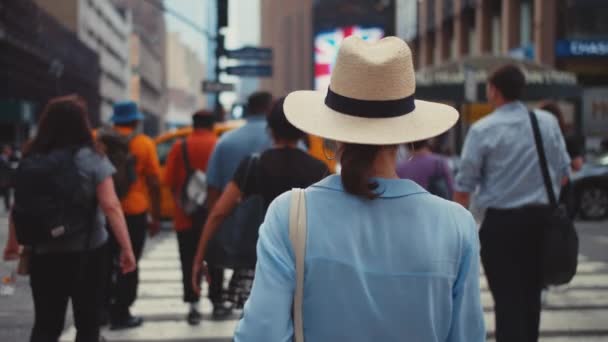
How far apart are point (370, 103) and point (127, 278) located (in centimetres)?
531

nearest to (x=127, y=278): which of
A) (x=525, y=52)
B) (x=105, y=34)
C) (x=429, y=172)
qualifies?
(x=429, y=172)

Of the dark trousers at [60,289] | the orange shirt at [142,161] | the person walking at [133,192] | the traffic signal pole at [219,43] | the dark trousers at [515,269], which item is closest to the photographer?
the dark trousers at [60,289]

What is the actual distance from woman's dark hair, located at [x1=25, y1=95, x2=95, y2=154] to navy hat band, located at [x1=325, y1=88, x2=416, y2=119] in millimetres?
2818

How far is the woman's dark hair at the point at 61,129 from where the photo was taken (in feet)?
15.5

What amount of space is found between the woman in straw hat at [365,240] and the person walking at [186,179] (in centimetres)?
528

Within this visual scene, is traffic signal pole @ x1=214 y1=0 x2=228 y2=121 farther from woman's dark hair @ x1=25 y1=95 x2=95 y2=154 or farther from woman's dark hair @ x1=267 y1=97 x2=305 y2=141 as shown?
woman's dark hair @ x1=267 y1=97 x2=305 y2=141

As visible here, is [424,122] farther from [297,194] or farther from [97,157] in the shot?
[97,157]

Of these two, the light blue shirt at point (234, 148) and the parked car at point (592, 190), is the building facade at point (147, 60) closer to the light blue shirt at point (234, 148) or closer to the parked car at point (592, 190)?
the parked car at point (592, 190)

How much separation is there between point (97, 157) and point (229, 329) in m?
2.89

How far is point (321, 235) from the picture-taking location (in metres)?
2.13

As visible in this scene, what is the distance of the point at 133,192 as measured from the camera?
6.94 meters

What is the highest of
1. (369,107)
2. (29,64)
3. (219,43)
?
(219,43)

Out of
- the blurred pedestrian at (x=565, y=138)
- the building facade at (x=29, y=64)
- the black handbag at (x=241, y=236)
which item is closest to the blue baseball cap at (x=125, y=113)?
the black handbag at (x=241, y=236)

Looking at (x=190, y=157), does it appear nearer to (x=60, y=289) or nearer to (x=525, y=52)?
(x=60, y=289)
